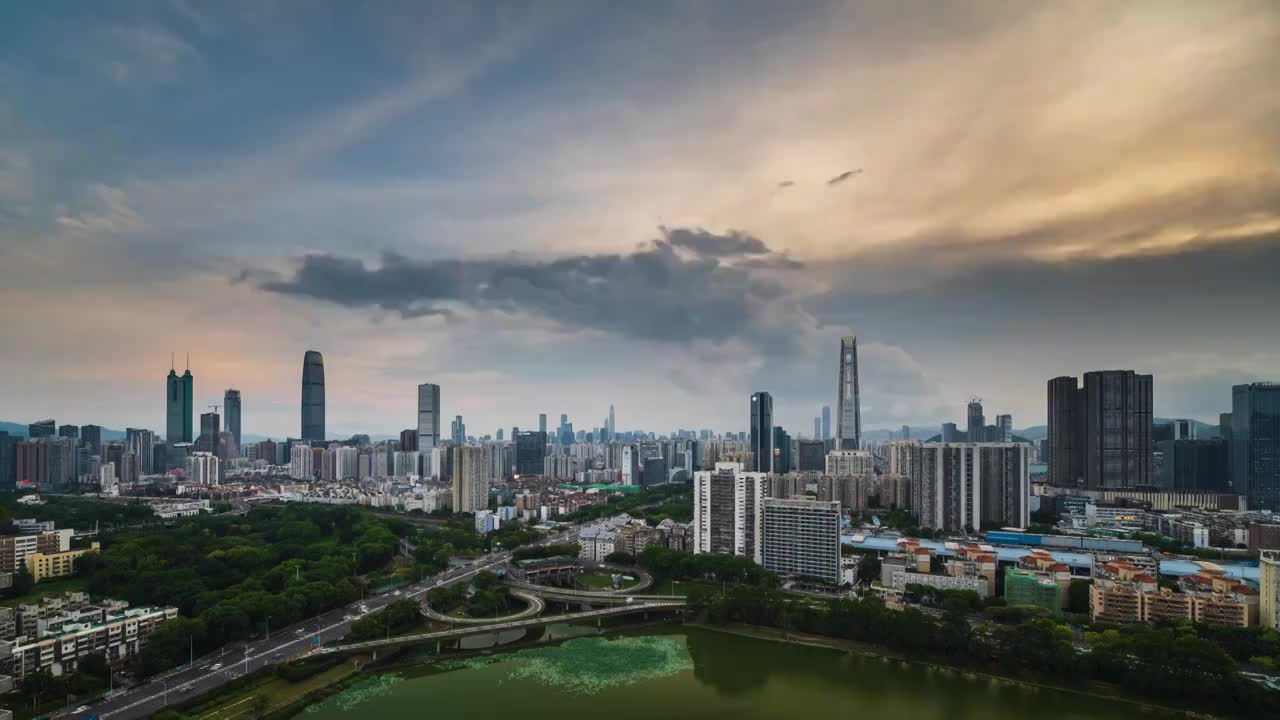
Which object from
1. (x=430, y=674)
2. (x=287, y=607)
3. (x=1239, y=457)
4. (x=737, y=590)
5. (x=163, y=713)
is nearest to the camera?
(x=163, y=713)

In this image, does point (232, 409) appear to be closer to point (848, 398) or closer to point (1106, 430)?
point (848, 398)

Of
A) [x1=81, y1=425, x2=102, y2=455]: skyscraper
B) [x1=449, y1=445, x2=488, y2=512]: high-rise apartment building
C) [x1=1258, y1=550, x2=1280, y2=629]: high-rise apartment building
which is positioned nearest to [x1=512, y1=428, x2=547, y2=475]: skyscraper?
[x1=449, y1=445, x2=488, y2=512]: high-rise apartment building

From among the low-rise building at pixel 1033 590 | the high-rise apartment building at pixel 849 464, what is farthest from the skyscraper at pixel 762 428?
the low-rise building at pixel 1033 590

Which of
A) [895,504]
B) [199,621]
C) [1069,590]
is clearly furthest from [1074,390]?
[199,621]

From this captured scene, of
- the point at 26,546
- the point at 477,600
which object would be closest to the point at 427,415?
the point at 26,546

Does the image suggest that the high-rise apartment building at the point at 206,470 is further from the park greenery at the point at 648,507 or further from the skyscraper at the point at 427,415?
the park greenery at the point at 648,507

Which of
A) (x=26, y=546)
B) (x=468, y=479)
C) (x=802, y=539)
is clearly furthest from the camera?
(x=468, y=479)

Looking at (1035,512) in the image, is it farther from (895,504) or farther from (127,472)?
(127,472)
